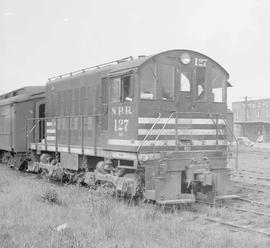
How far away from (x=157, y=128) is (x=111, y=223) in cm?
347

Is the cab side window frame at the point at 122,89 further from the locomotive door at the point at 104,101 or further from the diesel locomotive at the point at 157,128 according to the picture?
the locomotive door at the point at 104,101

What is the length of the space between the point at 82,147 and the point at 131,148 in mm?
2984

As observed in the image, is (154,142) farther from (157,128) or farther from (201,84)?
(201,84)

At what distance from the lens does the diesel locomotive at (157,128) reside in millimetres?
10289

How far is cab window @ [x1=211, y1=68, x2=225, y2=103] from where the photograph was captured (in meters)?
11.6

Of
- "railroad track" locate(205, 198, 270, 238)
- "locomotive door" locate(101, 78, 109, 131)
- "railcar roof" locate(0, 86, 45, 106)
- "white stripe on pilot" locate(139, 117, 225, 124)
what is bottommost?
"railroad track" locate(205, 198, 270, 238)

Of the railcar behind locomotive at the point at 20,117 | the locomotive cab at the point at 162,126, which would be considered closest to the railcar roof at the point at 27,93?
the railcar behind locomotive at the point at 20,117

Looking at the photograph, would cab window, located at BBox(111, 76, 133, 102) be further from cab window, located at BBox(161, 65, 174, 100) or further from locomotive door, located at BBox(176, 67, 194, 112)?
locomotive door, located at BBox(176, 67, 194, 112)

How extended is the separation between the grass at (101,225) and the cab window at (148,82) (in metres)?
2.62

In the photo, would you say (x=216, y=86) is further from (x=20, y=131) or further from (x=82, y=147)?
(x=20, y=131)

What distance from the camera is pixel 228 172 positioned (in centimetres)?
1126

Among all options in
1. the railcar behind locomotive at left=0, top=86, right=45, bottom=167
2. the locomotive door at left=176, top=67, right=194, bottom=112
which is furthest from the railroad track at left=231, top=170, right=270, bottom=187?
the railcar behind locomotive at left=0, top=86, right=45, bottom=167

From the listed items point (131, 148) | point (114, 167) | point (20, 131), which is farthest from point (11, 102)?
point (131, 148)

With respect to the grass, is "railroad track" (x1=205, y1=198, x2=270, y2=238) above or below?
below
